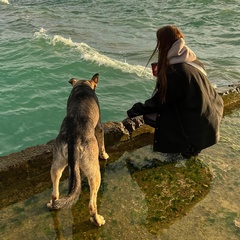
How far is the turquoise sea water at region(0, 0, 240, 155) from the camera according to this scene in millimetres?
7942

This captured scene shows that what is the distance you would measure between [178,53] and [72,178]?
2223mm

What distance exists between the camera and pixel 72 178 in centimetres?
329

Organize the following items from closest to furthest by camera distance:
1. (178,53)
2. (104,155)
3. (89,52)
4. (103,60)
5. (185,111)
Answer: (178,53), (185,111), (104,155), (103,60), (89,52)

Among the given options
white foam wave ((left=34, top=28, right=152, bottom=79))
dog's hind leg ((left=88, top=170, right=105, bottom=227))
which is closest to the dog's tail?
dog's hind leg ((left=88, top=170, right=105, bottom=227))

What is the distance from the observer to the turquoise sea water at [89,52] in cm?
794

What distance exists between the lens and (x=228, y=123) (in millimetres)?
6098

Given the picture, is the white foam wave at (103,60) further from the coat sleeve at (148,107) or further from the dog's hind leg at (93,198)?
the dog's hind leg at (93,198)

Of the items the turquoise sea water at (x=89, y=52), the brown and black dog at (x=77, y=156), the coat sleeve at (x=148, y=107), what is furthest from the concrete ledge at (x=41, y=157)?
the turquoise sea water at (x=89, y=52)

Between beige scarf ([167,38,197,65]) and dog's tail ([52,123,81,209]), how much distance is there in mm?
1786

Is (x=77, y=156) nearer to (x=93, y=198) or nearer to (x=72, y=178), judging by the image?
(x=72, y=178)

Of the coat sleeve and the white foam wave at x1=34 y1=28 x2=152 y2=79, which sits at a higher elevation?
the coat sleeve

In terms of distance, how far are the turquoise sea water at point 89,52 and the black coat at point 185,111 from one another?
3.27 metres

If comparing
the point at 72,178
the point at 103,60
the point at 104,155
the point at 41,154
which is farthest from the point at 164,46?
the point at 103,60

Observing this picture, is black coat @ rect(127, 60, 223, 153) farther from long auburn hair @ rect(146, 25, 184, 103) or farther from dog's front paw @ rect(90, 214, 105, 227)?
dog's front paw @ rect(90, 214, 105, 227)
